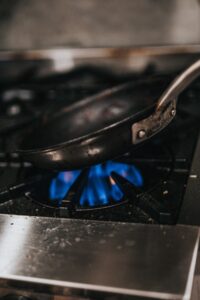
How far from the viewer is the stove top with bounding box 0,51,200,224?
0.53 metres

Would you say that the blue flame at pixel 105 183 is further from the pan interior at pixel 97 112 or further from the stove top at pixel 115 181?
the pan interior at pixel 97 112

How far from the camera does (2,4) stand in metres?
0.96

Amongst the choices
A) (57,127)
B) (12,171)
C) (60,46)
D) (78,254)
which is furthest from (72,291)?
(60,46)

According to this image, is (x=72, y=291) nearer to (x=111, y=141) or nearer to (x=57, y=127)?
(x=111, y=141)

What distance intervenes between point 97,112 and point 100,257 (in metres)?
0.43

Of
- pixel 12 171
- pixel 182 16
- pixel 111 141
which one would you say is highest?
pixel 182 16

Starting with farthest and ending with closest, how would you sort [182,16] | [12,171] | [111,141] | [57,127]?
[182,16] → [57,127] → [12,171] → [111,141]

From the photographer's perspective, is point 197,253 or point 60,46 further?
point 60,46

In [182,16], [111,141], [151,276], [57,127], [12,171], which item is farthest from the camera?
[182,16]

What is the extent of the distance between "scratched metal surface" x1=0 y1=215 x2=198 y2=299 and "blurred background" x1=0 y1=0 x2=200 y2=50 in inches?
22.9

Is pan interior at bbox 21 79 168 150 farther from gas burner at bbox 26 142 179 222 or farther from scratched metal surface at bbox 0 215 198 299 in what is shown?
scratched metal surface at bbox 0 215 198 299

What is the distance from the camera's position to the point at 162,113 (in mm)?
549

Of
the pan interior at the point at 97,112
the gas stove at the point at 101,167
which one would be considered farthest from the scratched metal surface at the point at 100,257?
the pan interior at the point at 97,112

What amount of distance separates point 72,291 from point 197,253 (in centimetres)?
16
